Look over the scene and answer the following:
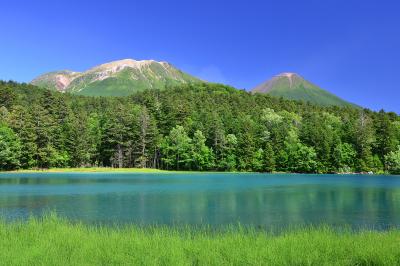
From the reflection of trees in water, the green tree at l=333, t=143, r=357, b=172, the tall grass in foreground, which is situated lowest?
the reflection of trees in water

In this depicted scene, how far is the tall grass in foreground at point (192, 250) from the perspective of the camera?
985cm

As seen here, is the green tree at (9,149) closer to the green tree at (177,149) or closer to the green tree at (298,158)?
the green tree at (177,149)

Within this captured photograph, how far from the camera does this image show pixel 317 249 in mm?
11023

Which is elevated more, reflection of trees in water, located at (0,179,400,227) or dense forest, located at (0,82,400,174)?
dense forest, located at (0,82,400,174)

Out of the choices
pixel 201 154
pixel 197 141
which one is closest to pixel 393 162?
pixel 201 154

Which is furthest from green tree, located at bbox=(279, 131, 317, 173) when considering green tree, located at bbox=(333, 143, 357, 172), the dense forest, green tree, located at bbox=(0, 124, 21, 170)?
green tree, located at bbox=(0, 124, 21, 170)

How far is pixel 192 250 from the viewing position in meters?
11.1

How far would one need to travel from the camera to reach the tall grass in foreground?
9852mm

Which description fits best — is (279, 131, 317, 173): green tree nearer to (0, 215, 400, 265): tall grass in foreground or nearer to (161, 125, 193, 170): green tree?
(161, 125, 193, 170): green tree

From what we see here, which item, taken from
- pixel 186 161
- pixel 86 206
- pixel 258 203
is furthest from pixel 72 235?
pixel 186 161

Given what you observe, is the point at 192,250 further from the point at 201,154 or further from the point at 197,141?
the point at 197,141

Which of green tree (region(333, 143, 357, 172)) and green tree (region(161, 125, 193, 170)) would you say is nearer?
green tree (region(161, 125, 193, 170))

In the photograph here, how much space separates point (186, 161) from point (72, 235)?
301 feet

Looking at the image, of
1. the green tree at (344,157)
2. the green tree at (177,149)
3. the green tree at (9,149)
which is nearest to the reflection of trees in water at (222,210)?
the green tree at (9,149)
